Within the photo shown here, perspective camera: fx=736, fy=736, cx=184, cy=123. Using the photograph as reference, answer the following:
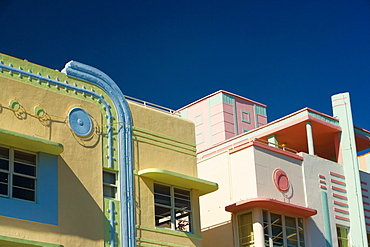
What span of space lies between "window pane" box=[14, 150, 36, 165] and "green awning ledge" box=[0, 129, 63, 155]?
7.9 inches

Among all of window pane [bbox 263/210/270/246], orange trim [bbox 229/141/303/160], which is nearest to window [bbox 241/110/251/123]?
orange trim [bbox 229/141/303/160]

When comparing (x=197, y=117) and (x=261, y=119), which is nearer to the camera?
(x=197, y=117)

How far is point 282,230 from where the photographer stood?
97.7 ft

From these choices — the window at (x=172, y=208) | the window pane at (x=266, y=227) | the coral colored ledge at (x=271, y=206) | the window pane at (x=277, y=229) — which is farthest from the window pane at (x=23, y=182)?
the window pane at (x=277, y=229)

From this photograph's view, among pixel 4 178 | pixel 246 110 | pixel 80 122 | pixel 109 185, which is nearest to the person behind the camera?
pixel 4 178

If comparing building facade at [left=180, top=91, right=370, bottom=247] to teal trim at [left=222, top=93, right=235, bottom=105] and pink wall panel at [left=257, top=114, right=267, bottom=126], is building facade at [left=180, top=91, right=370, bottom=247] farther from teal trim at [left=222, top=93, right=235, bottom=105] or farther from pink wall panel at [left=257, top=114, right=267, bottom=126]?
pink wall panel at [left=257, top=114, right=267, bottom=126]

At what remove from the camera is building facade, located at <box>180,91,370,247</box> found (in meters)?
29.4

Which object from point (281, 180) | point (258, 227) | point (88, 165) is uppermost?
point (281, 180)

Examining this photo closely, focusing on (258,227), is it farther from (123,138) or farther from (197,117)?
(197,117)

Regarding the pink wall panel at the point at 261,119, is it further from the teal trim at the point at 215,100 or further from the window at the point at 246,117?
the teal trim at the point at 215,100

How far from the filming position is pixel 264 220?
29.2 meters

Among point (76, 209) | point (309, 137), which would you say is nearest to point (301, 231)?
point (309, 137)

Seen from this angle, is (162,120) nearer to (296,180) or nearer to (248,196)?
(248,196)

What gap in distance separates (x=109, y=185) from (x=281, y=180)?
8963 mm
